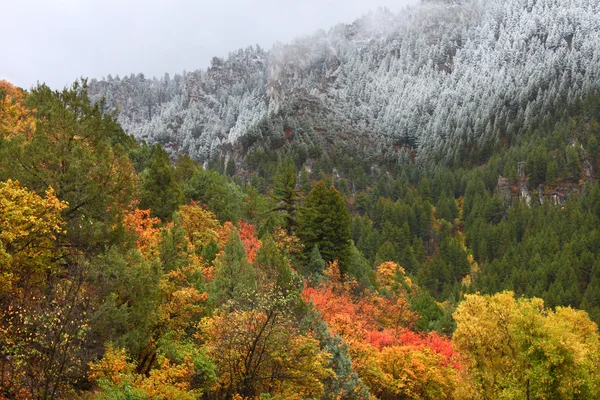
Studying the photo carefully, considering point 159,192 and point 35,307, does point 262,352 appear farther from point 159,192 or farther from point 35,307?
point 159,192

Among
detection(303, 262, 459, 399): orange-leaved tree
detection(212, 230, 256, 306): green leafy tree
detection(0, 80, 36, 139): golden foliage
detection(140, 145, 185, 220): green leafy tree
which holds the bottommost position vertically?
detection(303, 262, 459, 399): orange-leaved tree

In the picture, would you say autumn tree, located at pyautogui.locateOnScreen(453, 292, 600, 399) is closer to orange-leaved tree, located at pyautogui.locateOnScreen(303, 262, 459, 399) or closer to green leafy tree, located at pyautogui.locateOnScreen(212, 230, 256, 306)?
orange-leaved tree, located at pyautogui.locateOnScreen(303, 262, 459, 399)

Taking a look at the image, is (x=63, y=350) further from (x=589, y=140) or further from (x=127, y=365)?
(x=589, y=140)

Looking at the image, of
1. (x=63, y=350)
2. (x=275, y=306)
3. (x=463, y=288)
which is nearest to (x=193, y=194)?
(x=275, y=306)

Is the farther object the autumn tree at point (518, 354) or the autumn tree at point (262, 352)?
the autumn tree at point (518, 354)

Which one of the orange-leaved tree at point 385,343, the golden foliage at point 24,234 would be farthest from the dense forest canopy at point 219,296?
the orange-leaved tree at point 385,343

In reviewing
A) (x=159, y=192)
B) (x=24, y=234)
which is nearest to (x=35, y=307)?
(x=24, y=234)

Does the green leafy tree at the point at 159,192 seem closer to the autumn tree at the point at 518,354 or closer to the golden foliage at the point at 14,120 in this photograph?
the golden foliage at the point at 14,120

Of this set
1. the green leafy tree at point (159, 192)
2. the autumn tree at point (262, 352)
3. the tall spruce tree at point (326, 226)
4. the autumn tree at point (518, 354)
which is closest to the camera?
the autumn tree at point (262, 352)

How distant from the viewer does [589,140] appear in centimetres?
15012

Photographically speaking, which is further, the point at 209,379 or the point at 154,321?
the point at 154,321

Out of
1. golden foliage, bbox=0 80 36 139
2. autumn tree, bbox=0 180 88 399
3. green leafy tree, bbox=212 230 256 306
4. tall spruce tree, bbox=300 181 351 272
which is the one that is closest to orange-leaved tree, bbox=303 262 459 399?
tall spruce tree, bbox=300 181 351 272

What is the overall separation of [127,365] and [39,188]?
8.78 meters

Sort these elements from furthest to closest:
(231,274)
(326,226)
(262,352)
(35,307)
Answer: (326,226), (231,274), (262,352), (35,307)
